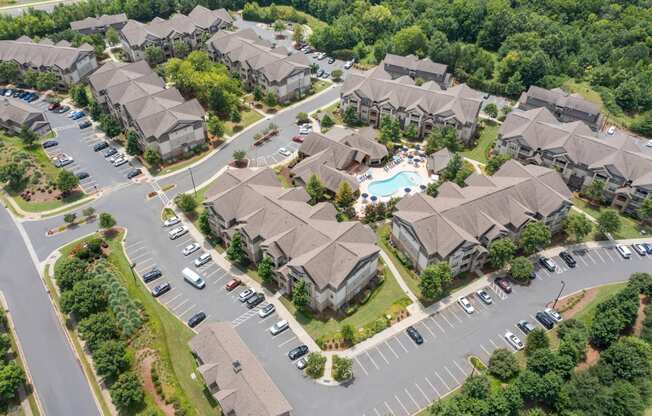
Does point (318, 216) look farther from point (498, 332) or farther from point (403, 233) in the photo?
point (498, 332)

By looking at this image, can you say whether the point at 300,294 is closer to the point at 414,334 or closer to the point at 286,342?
the point at 286,342

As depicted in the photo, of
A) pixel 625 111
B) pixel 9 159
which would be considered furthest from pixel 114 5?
pixel 625 111

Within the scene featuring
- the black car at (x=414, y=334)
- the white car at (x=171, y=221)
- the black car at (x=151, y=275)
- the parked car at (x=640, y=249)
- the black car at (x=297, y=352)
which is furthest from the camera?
the white car at (x=171, y=221)

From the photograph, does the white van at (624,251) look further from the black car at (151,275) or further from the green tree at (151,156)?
the green tree at (151,156)

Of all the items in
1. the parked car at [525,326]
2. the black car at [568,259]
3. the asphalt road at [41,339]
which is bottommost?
the asphalt road at [41,339]

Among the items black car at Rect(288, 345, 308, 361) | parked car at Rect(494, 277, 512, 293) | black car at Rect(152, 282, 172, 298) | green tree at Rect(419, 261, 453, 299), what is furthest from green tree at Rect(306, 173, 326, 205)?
parked car at Rect(494, 277, 512, 293)

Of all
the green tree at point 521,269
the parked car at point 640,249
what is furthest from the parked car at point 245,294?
the parked car at point 640,249

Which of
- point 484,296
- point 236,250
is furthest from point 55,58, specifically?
point 484,296
